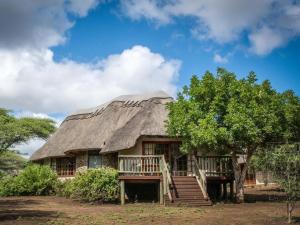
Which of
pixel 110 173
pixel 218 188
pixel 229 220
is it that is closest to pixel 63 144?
pixel 110 173

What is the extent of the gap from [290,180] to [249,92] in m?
8.41

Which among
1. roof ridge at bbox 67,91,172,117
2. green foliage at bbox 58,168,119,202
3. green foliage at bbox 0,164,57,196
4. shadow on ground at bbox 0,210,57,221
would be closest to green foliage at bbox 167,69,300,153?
green foliage at bbox 58,168,119,202

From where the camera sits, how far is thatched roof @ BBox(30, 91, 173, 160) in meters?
26.2

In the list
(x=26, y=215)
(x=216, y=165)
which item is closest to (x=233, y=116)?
(x=216, y=165)

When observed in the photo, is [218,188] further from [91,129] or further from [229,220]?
[229,220]

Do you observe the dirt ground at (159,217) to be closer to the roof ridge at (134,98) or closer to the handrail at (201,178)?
the handrail at (201,178)

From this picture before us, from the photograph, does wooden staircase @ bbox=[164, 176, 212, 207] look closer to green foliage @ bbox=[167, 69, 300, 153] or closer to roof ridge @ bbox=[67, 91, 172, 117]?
green foliage @ bbox=[167, 69, 300, 153]

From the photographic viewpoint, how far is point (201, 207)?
2098 cm

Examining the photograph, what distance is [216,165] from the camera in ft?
85.2

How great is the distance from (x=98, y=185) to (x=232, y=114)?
→ 8026 mm

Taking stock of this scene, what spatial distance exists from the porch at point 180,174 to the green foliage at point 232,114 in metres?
1.75

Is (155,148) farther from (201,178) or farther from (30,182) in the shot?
(30,182)

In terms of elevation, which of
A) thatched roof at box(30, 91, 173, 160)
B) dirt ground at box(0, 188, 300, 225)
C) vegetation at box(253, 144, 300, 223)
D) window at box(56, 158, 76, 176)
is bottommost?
dirt ground at box(0, 188, 300, 225)

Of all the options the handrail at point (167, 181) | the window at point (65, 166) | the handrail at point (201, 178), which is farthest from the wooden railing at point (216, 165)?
the window at point (65, 166)
